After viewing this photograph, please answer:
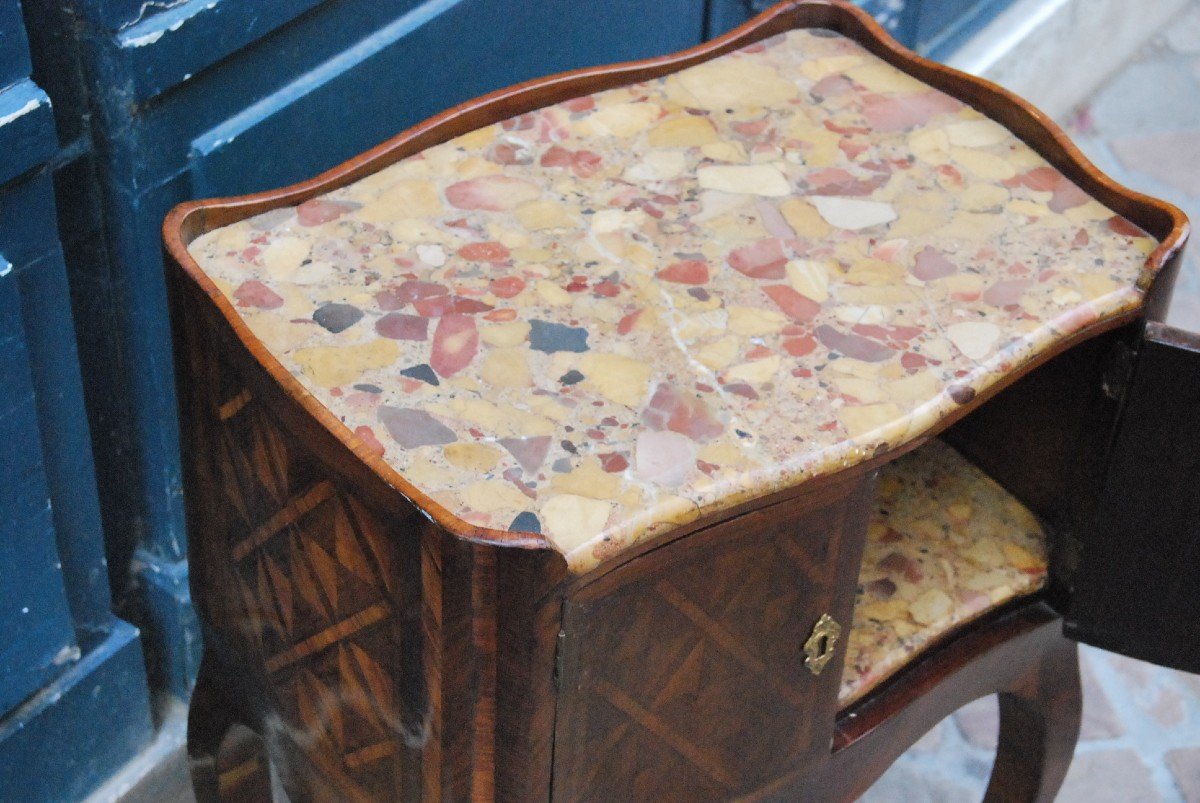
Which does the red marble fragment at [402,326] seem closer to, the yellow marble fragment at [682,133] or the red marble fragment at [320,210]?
the red marble fragment at [320,210]

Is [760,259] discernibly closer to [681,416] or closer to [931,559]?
[681,416]

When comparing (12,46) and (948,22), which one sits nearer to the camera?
(12,46)

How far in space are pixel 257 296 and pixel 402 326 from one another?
12 centimetres

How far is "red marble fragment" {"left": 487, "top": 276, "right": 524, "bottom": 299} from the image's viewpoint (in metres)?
1.31

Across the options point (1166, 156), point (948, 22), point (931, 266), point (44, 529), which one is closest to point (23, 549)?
point (44, 529)

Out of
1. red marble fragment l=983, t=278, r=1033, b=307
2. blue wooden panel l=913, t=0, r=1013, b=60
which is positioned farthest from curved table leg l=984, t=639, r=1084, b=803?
blue wooden panel l=913, t=0, r=1013, b=60

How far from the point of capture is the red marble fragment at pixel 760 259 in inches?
53.1

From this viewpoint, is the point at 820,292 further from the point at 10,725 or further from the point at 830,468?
the point at 10,725

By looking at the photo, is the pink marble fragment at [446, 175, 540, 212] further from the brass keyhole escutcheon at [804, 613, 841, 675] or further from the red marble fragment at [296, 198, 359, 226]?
the brass keyhole escutcheon at [804, 613, 841, 675]

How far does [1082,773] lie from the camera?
212cm

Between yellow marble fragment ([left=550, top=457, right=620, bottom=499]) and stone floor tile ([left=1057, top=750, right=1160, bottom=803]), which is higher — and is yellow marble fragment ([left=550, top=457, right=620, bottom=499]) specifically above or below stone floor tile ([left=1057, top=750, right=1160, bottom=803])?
above

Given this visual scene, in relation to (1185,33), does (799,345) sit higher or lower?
higher

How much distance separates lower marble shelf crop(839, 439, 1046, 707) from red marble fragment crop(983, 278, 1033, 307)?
27cm

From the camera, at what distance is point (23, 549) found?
1635 millimetres
